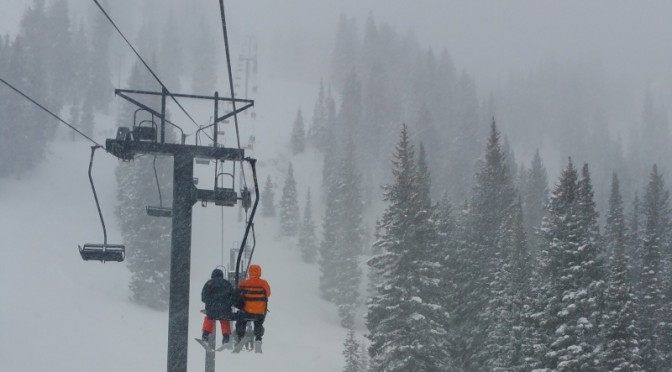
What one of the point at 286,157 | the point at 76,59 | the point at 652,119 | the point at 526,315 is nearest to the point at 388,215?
the point at 526,315

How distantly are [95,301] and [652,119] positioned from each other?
448 feet

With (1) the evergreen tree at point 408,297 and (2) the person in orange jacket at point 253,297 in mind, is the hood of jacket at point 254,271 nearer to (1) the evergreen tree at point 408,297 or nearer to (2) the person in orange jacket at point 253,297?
(2) the person in orange jacket at point 253,297

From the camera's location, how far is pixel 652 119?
148 metres

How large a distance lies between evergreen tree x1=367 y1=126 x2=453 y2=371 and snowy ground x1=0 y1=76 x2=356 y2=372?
19.5 m

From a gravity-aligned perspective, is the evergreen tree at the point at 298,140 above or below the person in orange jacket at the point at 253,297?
above

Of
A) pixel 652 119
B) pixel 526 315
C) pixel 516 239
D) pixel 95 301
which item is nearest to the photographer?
pixel 526 315

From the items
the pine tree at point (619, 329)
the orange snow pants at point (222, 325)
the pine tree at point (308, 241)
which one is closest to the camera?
the orange snow pants at point (222, 325)

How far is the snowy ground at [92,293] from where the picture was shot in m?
40.2

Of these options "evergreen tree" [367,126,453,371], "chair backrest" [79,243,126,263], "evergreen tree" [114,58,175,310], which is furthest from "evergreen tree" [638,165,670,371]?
"evergreen tree" [114,58,175,310]

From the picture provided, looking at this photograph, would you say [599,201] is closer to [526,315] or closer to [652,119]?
[652,119]

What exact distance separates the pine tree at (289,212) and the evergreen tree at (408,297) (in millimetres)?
49517

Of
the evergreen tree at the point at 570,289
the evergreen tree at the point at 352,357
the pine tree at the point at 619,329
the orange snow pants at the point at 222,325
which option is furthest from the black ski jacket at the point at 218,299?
the evergreen tree at the point at 352,357

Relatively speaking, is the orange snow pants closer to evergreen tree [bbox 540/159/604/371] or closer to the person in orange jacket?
the person in orange jacket

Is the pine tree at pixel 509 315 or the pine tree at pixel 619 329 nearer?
the pine tree at pixel 619 329
